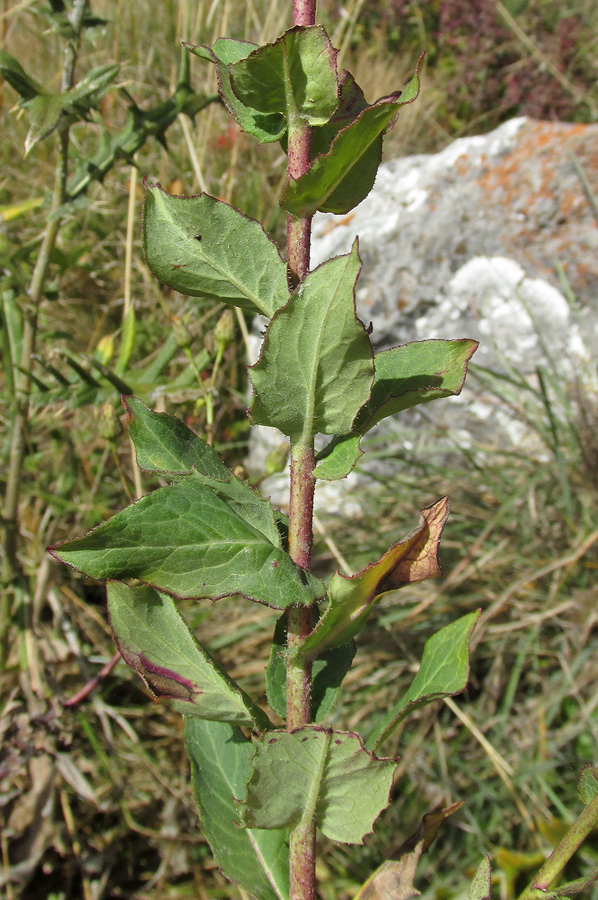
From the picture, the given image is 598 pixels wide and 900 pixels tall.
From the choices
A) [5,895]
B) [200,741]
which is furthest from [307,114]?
[5,895]

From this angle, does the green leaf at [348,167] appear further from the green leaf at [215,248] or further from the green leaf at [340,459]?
the green leaf at [340,459]

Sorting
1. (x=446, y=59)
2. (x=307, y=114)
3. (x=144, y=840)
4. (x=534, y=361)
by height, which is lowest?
(x=144, y=840)

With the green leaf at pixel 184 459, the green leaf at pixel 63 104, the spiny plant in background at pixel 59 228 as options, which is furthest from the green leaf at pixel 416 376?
the green leaf at pixel 63 104

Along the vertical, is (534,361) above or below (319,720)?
above

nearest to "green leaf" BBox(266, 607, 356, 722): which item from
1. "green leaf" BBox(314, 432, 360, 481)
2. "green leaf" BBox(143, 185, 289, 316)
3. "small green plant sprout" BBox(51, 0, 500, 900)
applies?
"small green plant sprout" BBox(51, 0, 500, 900)

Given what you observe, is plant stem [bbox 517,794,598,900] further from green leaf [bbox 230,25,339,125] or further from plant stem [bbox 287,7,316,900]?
green leaf [bbox 230,25,339,125]

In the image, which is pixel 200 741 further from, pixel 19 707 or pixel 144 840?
pixel 144 840
